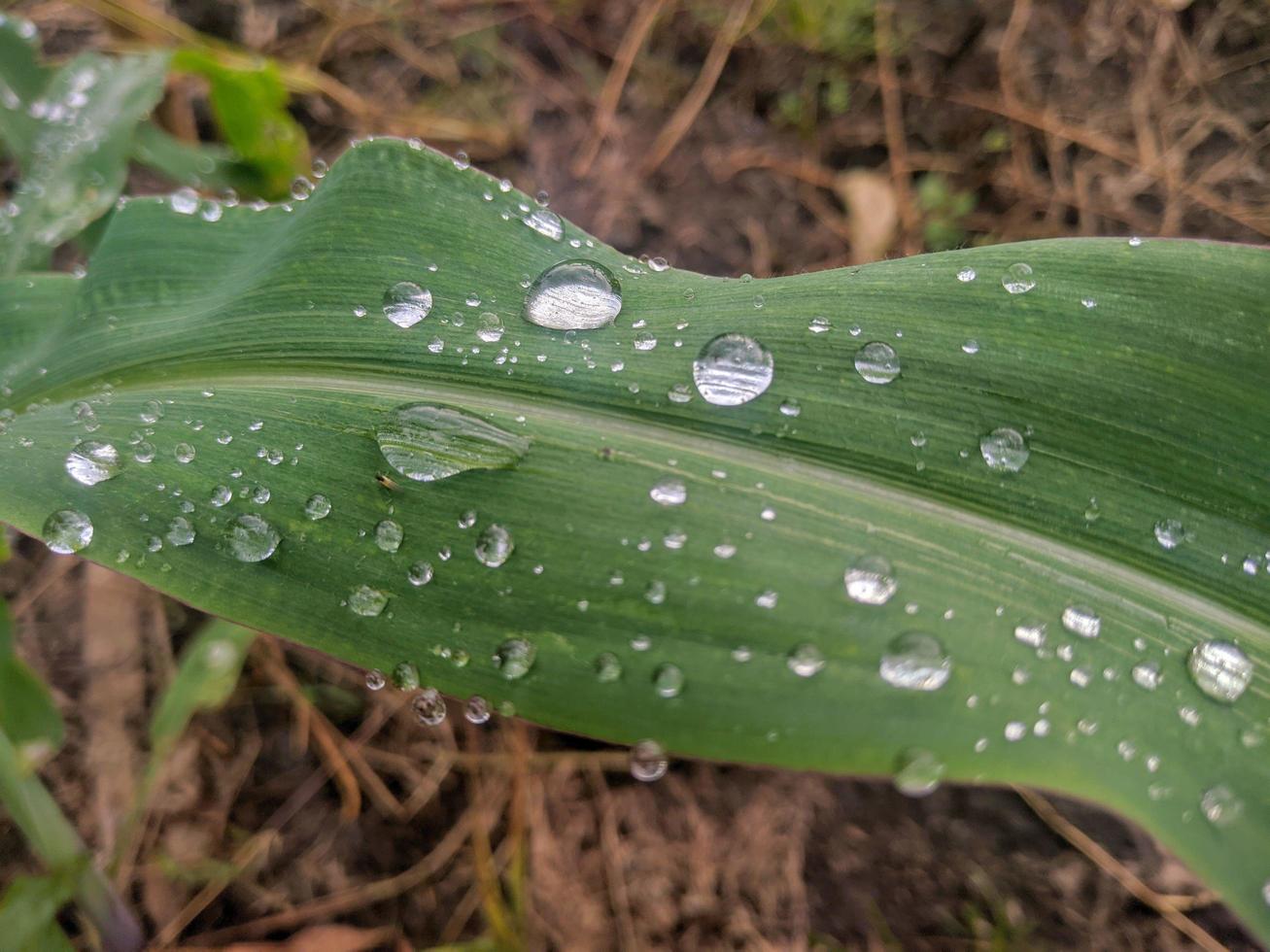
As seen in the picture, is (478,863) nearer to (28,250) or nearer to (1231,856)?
(1231,856)

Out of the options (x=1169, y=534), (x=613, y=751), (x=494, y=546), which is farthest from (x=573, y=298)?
(x=613, y=751)

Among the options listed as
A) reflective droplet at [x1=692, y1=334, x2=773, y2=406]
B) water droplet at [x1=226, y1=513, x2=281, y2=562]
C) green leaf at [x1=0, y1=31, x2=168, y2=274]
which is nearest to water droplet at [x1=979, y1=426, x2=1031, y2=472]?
reflective droplet at [x1=692, y1=334, x2=773, y2=406]

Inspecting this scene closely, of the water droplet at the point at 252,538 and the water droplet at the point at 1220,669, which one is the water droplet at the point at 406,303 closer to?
the water droplet at the point at 252,538

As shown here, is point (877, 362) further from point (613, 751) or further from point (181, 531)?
point (613, 751)

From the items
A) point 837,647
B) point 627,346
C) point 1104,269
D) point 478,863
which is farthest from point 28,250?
point 1104,269

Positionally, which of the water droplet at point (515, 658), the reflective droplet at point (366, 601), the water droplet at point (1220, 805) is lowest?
the reflective droplet at point (366, 601)

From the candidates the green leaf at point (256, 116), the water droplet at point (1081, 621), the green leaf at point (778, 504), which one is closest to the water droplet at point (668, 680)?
the green leaf at point (778, 504)
